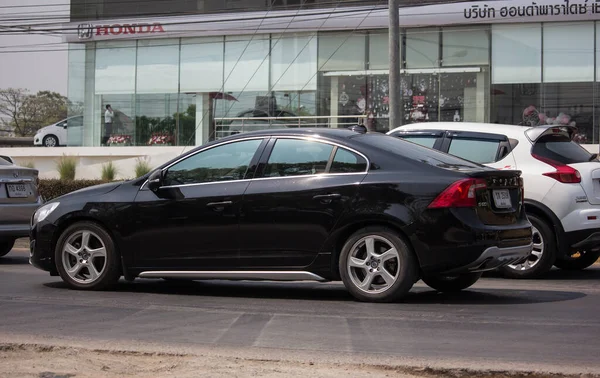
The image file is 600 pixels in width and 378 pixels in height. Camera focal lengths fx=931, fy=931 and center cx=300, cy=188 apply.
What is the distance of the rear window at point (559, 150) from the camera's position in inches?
419

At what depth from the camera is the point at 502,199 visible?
8.31 meters

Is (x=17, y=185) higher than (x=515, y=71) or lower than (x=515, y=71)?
lower

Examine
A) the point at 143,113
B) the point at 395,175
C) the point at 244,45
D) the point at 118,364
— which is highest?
the point at 244,45

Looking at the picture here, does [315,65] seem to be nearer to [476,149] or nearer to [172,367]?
[476,149]

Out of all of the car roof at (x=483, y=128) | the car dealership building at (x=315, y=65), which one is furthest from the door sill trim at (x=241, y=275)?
the car dealership building at (x=315, y=65)

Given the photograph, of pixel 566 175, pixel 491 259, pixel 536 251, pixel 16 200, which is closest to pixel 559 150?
pixel 566 175

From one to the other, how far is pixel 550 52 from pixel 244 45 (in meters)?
10.4

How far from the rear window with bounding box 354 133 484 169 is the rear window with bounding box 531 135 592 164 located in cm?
231

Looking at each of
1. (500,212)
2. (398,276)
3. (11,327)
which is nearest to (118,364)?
(11,327)

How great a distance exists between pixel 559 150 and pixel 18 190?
7.25 meters

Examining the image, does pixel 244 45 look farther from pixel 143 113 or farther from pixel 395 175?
pixel 395 175

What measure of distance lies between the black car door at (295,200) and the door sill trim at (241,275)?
0.07 metres

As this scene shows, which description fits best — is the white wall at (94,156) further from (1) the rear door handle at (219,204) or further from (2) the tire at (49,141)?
(1) the rear door handle at (219,204)

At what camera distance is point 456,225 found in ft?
25.8
